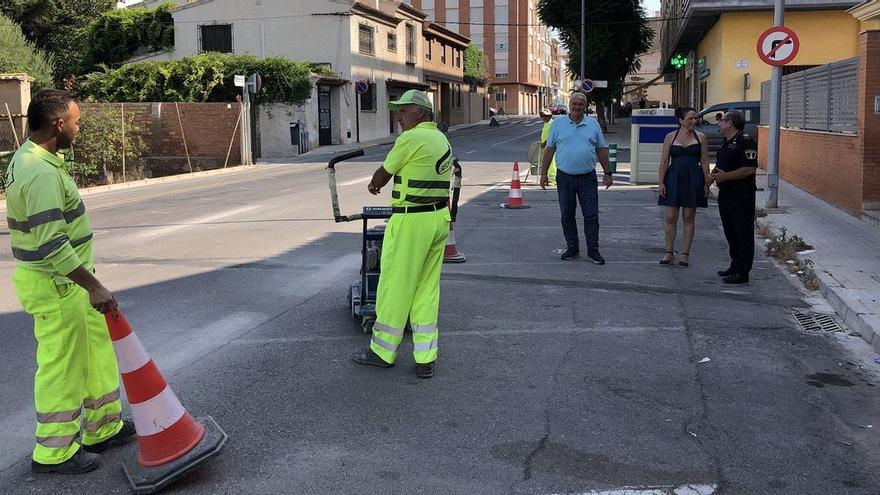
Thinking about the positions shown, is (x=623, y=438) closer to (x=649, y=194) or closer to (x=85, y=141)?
(x=649, y=194)

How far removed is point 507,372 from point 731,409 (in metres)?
1.41

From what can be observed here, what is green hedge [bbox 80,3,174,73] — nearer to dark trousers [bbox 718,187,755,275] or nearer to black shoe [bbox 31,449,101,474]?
dark trousers [bbox 718,187,755,275]

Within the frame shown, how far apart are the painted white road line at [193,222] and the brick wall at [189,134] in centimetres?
1523

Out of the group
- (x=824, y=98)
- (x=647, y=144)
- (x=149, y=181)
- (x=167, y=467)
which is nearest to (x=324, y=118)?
(x=149, y=181)

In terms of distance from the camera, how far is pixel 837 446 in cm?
427

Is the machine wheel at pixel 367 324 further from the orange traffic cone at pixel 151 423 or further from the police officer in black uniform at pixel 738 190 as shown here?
the police officer in black uniform at pixel 738 190

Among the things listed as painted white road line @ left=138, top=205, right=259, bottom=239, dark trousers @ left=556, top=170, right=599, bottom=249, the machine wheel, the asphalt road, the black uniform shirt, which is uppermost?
the black uniform shirt

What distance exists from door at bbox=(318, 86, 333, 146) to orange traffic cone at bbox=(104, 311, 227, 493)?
121 ft

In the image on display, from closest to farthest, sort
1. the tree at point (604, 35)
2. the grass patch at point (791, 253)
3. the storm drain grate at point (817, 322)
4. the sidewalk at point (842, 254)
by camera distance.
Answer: the storm drain grate at point (817, 322)
the sidewalk at point (842, 254)
the grass patch at point (791, 253)
the tree at point (604, 35)

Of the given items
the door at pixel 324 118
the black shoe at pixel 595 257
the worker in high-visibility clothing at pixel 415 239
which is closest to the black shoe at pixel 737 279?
the black shoe at pixel 595 257

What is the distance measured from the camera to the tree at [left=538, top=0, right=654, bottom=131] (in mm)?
44969

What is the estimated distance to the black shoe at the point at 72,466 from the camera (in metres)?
3.84

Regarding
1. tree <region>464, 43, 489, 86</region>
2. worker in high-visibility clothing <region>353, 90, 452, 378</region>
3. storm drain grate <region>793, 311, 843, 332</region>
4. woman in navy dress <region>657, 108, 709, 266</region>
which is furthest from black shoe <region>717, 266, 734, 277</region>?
tree <region>464, 43, 489, 86</region>

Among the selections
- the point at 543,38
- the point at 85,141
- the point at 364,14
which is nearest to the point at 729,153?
the point at 85,141
